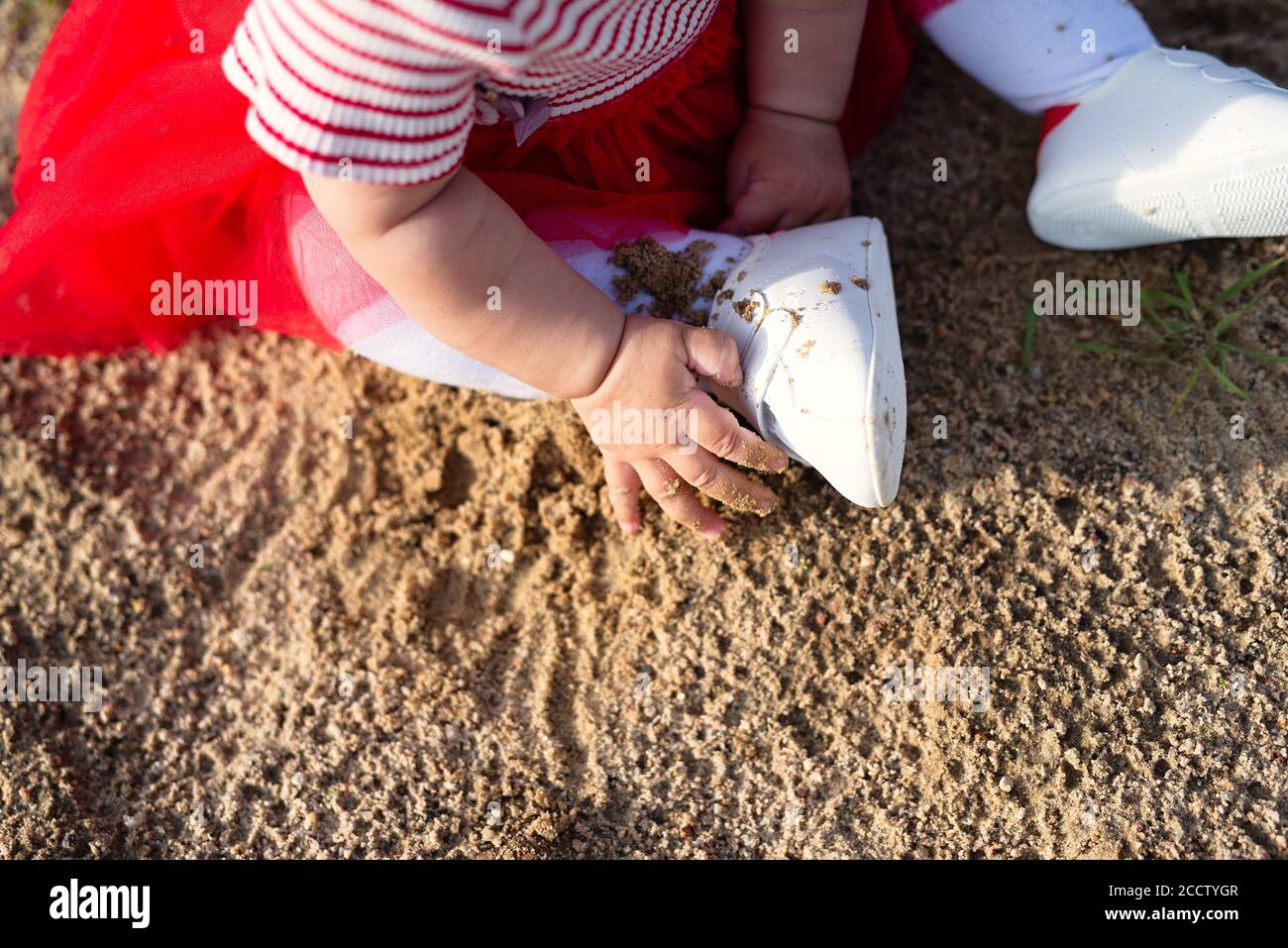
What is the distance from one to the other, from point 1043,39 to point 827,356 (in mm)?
522

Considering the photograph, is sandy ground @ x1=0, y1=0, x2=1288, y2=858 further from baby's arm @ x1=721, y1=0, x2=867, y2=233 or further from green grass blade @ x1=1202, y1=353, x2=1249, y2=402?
baby's arm @ x1=721, y1=0, x2=867, y2=233

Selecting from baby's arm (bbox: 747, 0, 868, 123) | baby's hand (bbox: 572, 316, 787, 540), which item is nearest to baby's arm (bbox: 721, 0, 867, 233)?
baby's arm (bbox: 747, 0, 868, 123)

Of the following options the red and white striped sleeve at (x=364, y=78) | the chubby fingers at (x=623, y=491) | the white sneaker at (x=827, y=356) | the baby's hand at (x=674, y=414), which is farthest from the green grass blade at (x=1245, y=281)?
the red and white striped sleeve at (x=364, y=78)

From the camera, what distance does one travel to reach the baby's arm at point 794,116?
3.57ft

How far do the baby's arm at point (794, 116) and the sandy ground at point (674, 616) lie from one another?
146 mm

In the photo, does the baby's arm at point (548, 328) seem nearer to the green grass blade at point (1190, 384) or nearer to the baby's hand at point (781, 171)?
the baby's hand at point (781, 171)

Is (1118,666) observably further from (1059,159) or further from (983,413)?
(1059,159)

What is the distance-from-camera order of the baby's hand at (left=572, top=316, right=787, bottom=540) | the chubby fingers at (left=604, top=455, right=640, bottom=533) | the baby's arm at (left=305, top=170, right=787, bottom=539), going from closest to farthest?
the baby's arm at (left=305, top=170, right=787, bottom=539)
the baby's hand at (left=572, top=316, right=787, bottom=540)
the chubby fingers at (left=604, top=455, right=640, bottom=533)

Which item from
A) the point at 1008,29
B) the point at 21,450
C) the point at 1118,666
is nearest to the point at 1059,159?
the point at 1008,29

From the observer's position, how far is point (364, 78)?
76 centimetres

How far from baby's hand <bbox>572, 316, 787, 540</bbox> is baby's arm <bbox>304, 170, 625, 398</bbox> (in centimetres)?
3

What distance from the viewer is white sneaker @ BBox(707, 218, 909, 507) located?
0.95m


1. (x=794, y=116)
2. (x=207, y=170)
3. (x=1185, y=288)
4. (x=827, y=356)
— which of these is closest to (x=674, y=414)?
(x=827, y=356)

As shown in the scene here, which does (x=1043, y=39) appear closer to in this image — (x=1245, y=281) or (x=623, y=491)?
(x=1245, y=281)
